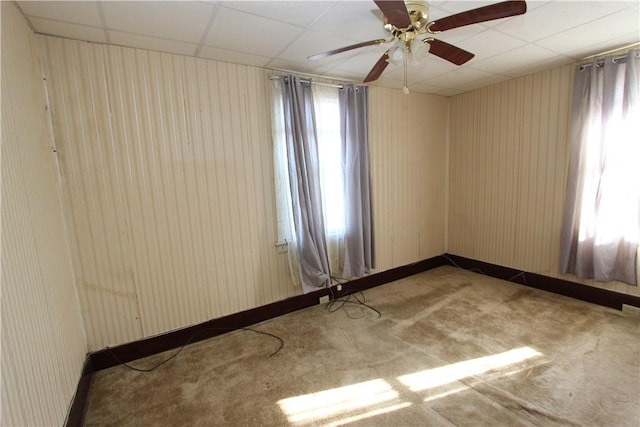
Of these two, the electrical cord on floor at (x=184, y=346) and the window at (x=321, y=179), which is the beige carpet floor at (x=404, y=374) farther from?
the window at (x=321, y=179)

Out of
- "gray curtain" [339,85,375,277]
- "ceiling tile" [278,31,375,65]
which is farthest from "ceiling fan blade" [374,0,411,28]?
"gray curtain" [339,85,375,277]

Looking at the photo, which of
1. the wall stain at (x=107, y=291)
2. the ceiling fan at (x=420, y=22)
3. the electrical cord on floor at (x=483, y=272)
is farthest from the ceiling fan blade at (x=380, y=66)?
the electrical cord on floor at (x=483, y=272)

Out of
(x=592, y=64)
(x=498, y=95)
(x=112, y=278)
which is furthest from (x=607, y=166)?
(x=112, y=278)

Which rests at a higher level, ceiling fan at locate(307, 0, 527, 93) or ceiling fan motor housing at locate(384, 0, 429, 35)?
ceiling fan motor housing at locate(384, 0, 429, 35)

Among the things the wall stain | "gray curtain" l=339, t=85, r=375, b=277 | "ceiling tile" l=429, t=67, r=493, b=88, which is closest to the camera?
the wall stain

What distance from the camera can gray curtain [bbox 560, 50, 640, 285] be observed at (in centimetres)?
267

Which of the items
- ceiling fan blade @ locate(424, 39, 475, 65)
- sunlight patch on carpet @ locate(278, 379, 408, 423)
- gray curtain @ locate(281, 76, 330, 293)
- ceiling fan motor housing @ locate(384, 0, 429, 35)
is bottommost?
sunlight patch on carpet @ locate(278, 379, 408, 423)

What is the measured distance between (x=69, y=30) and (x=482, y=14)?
253cm

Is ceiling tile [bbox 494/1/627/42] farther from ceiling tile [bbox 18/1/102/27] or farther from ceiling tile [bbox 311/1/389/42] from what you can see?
ceiling tile [bbox 18/1/102/27]

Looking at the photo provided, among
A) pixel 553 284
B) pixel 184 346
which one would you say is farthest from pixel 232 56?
pixel 553 284

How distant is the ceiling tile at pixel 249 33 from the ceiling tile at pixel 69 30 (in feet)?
2.33

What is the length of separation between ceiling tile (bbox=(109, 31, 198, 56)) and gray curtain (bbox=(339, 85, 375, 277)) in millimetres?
1600

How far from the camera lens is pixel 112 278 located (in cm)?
230

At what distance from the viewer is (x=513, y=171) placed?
145 inches
